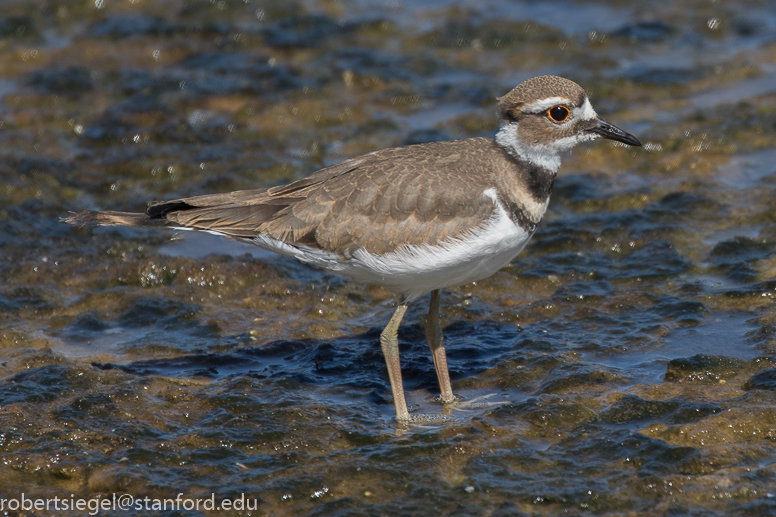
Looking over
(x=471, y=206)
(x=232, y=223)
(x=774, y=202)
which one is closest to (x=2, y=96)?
(x=232, y=223)

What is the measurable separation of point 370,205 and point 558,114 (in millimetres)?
1769

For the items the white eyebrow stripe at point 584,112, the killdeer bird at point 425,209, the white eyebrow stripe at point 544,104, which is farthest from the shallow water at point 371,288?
the white eyebrow stripe at point 544,104

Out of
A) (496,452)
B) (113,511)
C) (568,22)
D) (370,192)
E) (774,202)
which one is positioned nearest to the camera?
(113,511)

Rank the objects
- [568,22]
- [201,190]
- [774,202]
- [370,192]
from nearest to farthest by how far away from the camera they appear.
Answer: [370,192]
[774,202]
[201,190]
[568,22]

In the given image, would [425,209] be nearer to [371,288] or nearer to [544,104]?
[544,104]

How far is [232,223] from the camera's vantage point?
7.44 meters

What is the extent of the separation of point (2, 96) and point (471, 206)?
917 cm

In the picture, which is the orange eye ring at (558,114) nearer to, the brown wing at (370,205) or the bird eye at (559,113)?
the bird eye at (559,113)

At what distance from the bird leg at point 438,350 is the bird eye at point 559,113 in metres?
1.87

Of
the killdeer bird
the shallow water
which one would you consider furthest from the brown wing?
the shallow water

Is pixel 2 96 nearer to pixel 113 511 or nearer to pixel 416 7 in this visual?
pixel 416 7

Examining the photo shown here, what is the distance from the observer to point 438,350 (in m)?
7.54

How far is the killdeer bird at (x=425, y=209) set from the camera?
678 cm

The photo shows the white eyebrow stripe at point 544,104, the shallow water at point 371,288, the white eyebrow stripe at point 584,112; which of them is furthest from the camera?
the white eyebrow stripe at point 584,112
